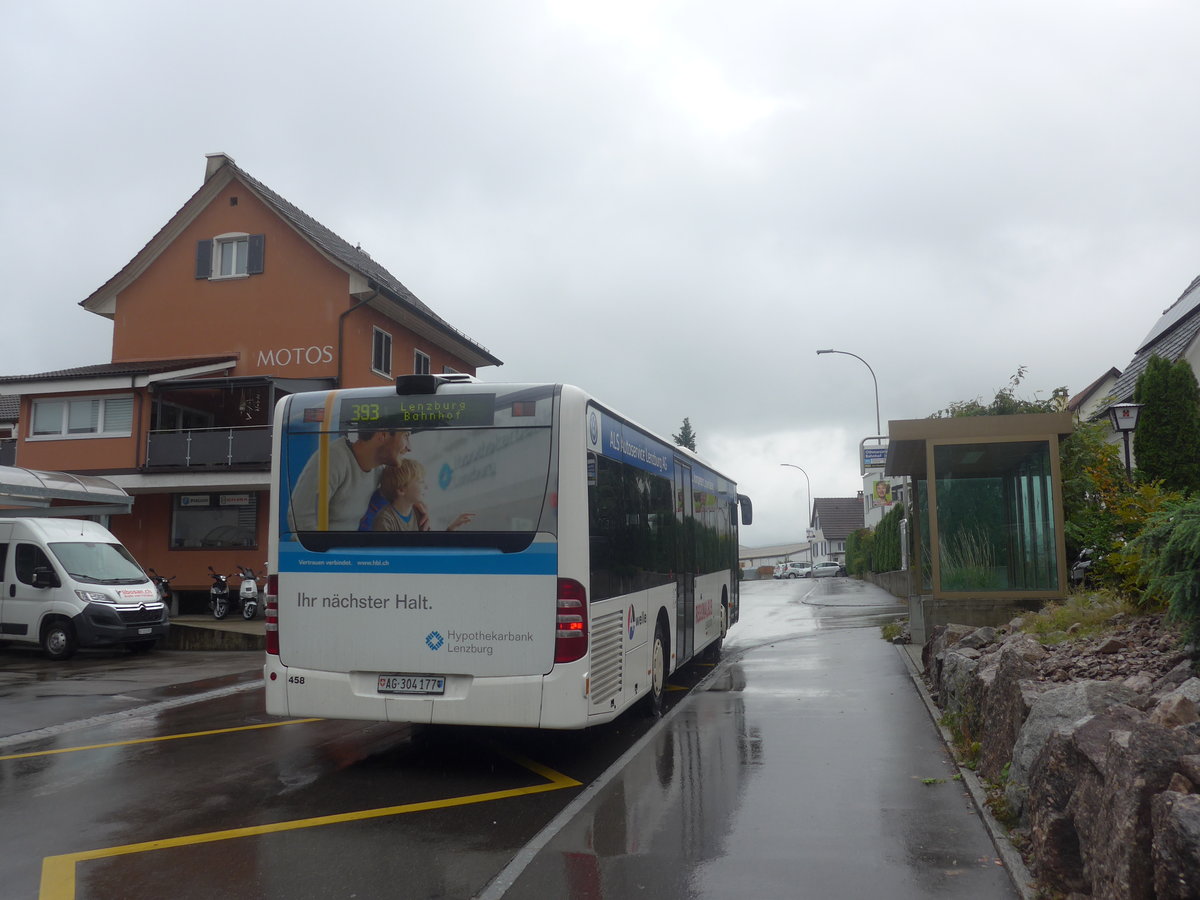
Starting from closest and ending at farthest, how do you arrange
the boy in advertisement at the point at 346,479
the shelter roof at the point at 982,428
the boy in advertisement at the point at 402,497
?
the boy in advertisement at the point at 402,497
the boy in advertisement at the point at 346,479
the shelter roof at the point at 982,428

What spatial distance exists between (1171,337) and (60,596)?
2554 cm

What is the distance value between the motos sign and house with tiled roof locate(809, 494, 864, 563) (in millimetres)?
90803

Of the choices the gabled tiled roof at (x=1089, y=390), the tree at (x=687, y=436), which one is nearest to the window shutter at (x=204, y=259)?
the gabled tiled roof at (x=1089, y=390)

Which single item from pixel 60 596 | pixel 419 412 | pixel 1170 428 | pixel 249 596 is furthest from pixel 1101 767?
pixel 249 596

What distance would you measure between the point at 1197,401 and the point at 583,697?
1285 cm

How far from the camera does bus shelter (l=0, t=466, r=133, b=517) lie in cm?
1772

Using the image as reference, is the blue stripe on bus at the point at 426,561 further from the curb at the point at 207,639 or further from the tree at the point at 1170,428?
the curb at the point at 207,639

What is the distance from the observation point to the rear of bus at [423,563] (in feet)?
24.8

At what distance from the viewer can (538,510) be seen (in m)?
7.64

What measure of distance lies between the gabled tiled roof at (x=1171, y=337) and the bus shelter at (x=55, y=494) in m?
20.6

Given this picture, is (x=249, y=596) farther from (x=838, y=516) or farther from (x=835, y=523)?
(x=838, y=516)

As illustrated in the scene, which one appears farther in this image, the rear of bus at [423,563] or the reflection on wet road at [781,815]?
the rear of bus at [423,563]

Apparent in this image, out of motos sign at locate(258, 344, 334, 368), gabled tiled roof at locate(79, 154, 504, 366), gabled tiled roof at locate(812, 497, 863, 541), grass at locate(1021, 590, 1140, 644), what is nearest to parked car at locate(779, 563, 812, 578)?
gabled tiled roof at locate(812, 497, 863, 541)

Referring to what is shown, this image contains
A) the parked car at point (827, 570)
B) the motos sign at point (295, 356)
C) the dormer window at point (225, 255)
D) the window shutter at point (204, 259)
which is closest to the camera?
the motos sign at point (295, 356)
